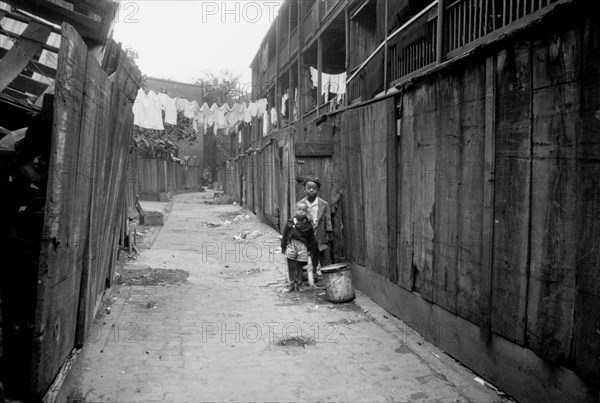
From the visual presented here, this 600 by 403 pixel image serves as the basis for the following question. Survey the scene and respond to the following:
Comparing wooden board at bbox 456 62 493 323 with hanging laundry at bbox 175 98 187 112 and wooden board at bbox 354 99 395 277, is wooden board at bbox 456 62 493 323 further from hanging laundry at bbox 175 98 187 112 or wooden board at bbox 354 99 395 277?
hanging laundry at bbox 175 98 187 112

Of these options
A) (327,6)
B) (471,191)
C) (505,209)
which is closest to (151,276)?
(471,191)

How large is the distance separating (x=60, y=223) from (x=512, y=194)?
3427 mm

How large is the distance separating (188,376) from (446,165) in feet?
10.8

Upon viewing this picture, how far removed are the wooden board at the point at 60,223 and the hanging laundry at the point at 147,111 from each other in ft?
44.2

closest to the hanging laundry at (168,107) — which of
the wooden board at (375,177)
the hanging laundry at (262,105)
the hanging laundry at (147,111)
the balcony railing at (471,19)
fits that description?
the hanging laundry at (147,111)

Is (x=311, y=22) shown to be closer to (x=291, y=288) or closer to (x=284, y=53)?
(x=284, y=53)

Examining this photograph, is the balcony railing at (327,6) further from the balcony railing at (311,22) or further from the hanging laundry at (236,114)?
the hanging laundry at (236,114)

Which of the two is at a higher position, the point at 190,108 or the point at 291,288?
the point at 190,108

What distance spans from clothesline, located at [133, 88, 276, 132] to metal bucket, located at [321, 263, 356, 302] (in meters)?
11.3

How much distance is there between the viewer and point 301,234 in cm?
753

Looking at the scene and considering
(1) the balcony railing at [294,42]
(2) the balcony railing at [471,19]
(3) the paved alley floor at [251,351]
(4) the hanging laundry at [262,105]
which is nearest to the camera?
(3) the paved alley floor at [251,351]

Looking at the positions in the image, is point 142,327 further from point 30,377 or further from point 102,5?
point 102,5

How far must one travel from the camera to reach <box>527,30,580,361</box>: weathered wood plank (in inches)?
124

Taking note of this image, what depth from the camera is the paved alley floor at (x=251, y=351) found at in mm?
3920
